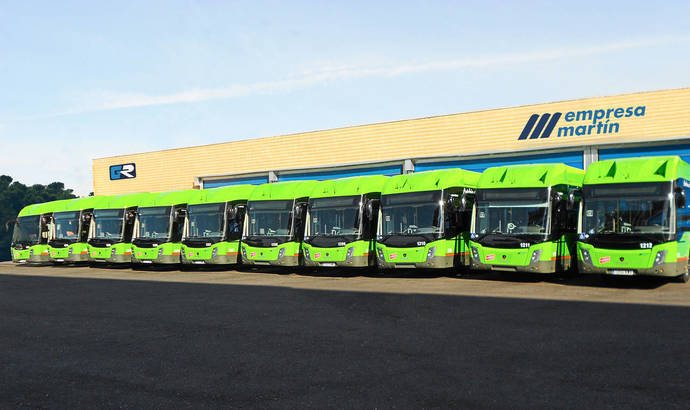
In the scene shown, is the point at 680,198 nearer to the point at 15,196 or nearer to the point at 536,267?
the point at 536,267

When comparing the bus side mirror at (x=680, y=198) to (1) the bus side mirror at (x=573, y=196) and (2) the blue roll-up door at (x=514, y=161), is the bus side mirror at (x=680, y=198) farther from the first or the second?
(2) the blue roll-up door at (x=514, y=161)

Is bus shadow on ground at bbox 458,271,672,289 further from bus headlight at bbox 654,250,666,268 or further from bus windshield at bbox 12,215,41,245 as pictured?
bus windshield at bbox 12,215,41,245

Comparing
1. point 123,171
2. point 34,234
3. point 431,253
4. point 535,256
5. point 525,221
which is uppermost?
point 123,171

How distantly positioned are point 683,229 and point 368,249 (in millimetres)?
Answer: 8164

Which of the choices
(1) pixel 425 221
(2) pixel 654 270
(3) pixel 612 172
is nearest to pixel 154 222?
(1) pixel 425 221

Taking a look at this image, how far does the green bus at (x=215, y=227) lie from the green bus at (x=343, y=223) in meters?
3.41

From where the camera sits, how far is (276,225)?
20.5m

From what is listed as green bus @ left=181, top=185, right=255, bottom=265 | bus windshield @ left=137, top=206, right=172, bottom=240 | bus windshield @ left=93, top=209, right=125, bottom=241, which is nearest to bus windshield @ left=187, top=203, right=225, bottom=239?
green bus @ left=181, top=185, right=255, bottom=265

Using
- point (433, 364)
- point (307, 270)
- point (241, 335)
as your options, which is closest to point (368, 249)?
point (307, 270)

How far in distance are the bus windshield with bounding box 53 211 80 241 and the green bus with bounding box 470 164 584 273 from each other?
17.9 meters

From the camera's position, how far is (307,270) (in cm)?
2161

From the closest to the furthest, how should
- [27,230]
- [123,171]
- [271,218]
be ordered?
[271,218] → [27,230] → [123,171]

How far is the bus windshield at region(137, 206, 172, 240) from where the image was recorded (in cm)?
2373

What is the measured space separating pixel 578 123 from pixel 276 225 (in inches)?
508
